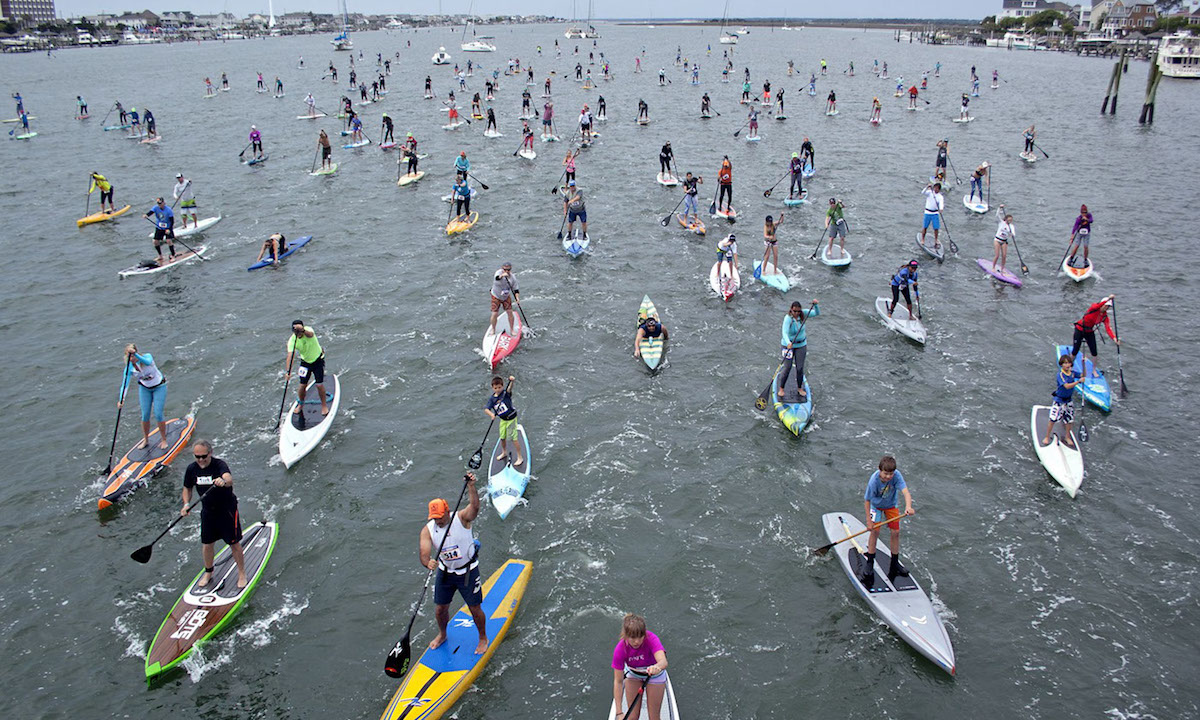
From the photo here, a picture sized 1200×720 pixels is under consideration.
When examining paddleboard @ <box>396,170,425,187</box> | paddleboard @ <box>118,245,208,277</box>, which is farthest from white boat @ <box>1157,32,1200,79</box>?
paddleboard @ <box>118,245,208,277</box>

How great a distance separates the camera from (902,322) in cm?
2200

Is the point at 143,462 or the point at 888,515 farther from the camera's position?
the point at 143,462

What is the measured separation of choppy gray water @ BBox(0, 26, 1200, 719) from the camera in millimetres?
11062

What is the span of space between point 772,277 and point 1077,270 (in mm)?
11275

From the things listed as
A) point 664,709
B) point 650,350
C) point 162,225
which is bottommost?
point 664,709

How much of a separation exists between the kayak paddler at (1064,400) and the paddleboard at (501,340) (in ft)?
45.0

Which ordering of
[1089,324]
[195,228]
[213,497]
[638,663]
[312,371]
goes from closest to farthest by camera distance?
[638,663], [213,497], [312,371], [1089,324], [195,228]

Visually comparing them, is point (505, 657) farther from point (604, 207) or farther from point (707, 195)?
point (707, 195)

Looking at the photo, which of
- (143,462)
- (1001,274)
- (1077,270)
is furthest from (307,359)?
(1077,270)

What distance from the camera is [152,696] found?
10.6 metres

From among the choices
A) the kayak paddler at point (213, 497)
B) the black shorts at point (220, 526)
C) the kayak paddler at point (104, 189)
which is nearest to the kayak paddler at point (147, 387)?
the kayak paddler at point (213, 497)

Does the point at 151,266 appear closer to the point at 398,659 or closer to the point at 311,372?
the point at 311,372

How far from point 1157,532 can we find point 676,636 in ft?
32.5

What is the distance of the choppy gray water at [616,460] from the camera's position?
11.1 meters
